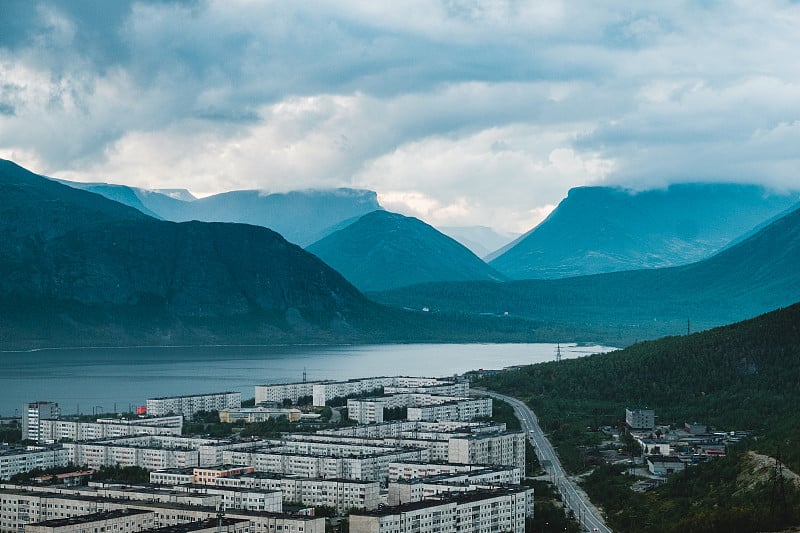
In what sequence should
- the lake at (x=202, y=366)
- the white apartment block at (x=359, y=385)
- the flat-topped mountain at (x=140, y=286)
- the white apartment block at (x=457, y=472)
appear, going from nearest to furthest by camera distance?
the white apartment block at (x=457, y=472) < the white apartment block at (x=359, y=385) < the lake at (x=202, y=366) < the flat-topped mountain at (x=140, y=286)

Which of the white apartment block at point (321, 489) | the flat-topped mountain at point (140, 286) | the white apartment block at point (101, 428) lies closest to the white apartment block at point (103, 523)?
the white apartment block at point (321, 489)

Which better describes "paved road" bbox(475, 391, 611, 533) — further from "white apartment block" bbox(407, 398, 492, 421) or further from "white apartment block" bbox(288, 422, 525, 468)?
"white apartment block" bbox(407, 398, 492, 421)

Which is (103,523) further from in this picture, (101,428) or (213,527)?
(101,428)

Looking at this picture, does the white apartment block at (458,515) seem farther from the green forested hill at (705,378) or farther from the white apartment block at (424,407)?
the white apartment block at (424,407)

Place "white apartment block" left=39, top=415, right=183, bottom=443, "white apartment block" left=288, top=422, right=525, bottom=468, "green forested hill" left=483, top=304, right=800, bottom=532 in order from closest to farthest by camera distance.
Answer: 1. "green forested hill" left=483, top=304, right=800, bottom=532
2. "white apartment block" left=288, top=422, right=525, bottom=468
3. "white apartment block" left=39, top=415, right=183, bottom=443

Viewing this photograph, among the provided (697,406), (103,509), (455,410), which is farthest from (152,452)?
(697,406)

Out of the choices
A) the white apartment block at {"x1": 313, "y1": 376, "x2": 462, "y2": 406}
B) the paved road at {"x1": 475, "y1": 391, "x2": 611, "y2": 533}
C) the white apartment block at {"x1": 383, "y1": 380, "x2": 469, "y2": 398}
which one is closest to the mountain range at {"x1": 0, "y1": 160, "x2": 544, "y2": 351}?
the white apartment block at {"x1": 313, "y1": 376, "x2": 462, "y2": 406}
